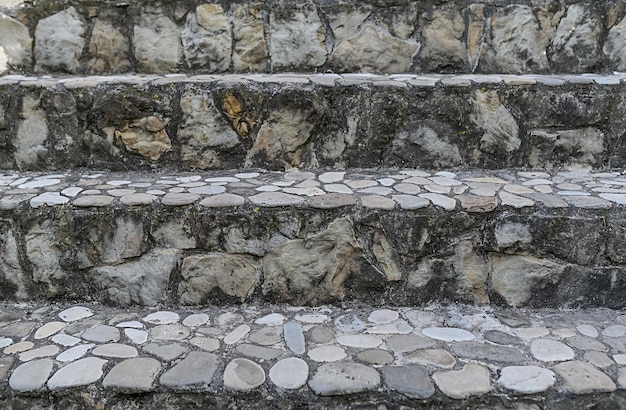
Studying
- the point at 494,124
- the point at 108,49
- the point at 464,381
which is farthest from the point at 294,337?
the point at 108,49

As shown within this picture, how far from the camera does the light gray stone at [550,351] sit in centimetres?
170

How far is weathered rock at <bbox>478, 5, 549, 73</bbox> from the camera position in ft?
9.30

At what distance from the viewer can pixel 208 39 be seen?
2838 mm

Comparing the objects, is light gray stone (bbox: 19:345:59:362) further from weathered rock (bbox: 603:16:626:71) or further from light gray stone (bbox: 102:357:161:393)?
weathered rock (bbox: 603:16:626:71)

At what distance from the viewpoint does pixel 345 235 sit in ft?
6.55

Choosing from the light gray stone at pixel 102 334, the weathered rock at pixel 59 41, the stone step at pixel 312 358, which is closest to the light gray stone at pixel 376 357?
the stone step at pixel 312 358

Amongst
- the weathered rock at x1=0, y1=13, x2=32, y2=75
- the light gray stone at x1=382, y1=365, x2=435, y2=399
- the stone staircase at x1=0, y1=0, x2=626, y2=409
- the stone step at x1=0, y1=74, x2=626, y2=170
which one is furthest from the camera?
the weathered rock at x1=0, y1=13, x2=32, y2=75

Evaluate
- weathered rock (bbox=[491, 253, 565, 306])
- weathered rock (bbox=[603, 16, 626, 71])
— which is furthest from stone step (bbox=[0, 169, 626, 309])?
weathered rock (bbox=[603, 16, 626, 71])

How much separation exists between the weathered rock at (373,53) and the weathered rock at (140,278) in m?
1.47

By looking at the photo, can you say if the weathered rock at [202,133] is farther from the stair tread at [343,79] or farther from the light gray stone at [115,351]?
the light gray stone at [115,351]

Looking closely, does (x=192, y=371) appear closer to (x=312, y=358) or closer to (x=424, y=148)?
(x=312, y=358)

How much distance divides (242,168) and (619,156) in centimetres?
182

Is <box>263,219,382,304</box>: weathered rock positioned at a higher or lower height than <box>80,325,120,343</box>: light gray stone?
higher

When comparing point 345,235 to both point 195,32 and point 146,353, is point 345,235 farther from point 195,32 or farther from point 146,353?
point 195,32
